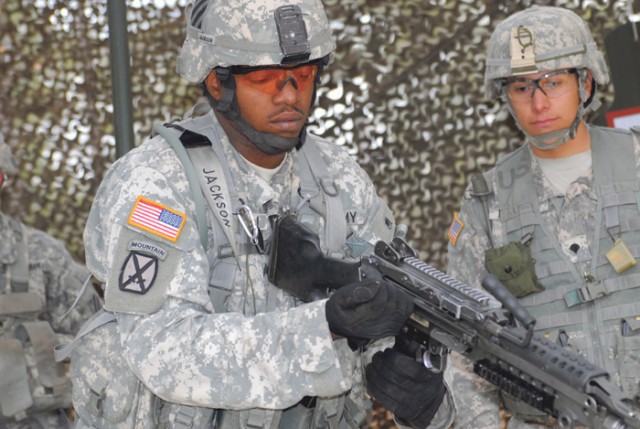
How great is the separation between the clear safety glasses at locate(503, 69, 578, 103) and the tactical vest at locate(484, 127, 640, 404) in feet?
0.59

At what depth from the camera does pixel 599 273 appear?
3375 mm

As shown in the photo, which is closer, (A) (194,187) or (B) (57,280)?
(A) (194,187)

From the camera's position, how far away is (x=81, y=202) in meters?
4.76

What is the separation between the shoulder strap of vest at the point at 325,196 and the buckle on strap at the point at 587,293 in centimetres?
81

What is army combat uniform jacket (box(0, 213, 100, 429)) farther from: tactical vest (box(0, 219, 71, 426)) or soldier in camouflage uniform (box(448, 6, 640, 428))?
soldier in camouflage uniform (box(448, 6, 640, 428))

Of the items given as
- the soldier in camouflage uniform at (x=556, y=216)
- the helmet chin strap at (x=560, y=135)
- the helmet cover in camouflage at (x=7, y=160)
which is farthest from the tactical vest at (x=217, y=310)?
the helmet cover in camouflage at (x=7, y=160)

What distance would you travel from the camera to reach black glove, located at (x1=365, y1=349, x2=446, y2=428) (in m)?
2.62

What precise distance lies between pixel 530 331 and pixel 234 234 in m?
0.80

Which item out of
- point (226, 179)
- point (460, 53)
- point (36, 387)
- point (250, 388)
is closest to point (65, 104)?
point (36, 387)

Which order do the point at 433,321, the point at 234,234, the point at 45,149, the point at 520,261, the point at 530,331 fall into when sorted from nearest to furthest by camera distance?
the point at 530,331, the point at 433,321, the point at 234,234, the point at 520,261, the point at 45,149

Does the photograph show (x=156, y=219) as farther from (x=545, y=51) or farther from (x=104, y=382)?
(x=545, y=51)

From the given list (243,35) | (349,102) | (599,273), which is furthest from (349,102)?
(243,35)

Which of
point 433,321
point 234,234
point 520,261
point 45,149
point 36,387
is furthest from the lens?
point 45,149

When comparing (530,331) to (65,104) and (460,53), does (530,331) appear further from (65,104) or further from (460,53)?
(65,104)
